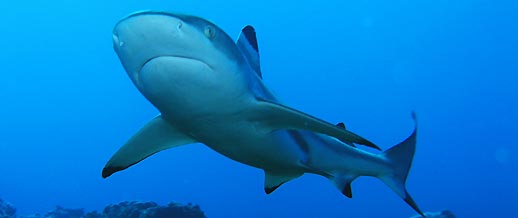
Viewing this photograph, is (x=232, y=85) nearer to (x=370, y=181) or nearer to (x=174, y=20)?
(x=174, y=20)

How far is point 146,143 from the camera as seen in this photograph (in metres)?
4.38

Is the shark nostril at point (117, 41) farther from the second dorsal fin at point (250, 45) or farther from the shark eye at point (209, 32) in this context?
the second dorsal fin at point (250, 45)

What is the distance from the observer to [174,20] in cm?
237

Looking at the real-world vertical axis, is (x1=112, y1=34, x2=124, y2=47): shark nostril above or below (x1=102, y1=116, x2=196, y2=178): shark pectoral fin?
below

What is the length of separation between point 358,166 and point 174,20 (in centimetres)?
319

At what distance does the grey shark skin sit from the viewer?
2484 mm

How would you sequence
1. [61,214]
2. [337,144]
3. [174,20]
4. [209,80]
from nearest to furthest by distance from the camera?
[174,20], [209,80], [337,144], [61,214]

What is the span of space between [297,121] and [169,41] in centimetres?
142

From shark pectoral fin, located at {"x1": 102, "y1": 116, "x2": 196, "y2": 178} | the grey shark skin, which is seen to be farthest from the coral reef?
shark pectoral fin, located at {"x1": 102, "y1": 116, "x2": 196, "y2": 178}

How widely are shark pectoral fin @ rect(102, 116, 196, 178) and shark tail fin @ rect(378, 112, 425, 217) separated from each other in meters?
2.48

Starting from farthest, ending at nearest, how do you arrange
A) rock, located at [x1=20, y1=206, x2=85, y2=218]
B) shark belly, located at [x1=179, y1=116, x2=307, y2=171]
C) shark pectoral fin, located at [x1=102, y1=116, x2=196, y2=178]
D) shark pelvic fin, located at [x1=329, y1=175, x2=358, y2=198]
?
rock, located at [x1=20, y1=206, x2=85, y2=218]
shark pelvic fin, located at [x1=329, y1=175, x2=358, y2=198]
shark pectoral fin, located at [x1=102, y1=116, x2=196, y2=178]
shark belly, located at [x1=179, y1=116, x2=307, y2=171]

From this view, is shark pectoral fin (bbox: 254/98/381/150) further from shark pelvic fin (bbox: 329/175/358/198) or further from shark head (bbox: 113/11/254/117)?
shark pelvic fin (bbox: 329/175/358/198)

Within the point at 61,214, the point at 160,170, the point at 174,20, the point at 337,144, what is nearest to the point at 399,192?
the point at 337,144

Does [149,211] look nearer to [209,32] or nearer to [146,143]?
[146,143]
